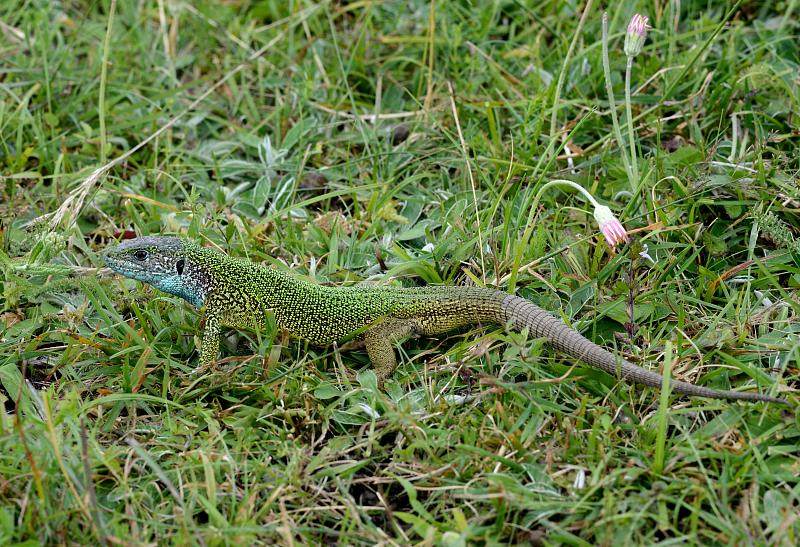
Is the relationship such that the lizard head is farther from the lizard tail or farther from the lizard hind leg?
the lizard tail

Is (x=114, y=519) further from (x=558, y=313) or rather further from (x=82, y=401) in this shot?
(x=558, y=313)

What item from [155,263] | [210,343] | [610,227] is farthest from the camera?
[155,263]

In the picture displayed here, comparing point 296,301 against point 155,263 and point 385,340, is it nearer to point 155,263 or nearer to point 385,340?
point 385,340

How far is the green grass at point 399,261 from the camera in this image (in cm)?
376

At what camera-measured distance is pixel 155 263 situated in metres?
4.70

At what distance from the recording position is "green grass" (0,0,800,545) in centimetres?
376

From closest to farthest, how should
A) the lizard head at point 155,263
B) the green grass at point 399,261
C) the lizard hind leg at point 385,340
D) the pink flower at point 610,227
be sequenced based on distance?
the green grass at point 399,261, the pink flower at point 610,227, the lizard hind leg at point 385,340, the lizard head at point 155,263

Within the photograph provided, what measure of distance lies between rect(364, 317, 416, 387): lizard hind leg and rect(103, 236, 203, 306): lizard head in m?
0.93

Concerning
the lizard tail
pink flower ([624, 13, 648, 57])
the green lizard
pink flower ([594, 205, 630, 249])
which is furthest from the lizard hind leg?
pink flower ([624, 13, 648, 57])

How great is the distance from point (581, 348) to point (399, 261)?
1410 millimetres

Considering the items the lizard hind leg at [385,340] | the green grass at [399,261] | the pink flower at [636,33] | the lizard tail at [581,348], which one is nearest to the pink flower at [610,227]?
the green grass at [399,261]

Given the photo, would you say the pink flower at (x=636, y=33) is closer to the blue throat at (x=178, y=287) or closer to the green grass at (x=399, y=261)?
the green grass at (x=399, y=261)

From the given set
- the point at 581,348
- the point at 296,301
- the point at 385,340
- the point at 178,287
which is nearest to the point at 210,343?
the point at 178,287

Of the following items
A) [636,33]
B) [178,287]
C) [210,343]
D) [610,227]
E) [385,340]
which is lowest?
[385,340]
